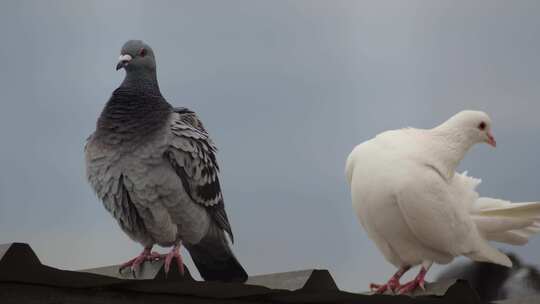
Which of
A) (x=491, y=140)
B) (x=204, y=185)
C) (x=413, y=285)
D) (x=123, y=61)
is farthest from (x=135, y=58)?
(x=491, y=140)

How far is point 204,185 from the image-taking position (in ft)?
16.7

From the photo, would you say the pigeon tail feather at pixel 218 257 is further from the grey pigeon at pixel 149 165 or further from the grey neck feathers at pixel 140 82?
the grey neck feathers at pixel 140 82

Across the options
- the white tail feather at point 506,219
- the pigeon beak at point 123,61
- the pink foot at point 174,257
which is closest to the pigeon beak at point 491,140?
the white tail feather at point 506,219

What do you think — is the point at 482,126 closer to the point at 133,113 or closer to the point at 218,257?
the point at 218,257

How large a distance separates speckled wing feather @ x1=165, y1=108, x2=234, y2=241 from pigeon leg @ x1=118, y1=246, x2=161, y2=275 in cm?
44

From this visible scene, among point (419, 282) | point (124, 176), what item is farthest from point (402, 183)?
point (124, 176)

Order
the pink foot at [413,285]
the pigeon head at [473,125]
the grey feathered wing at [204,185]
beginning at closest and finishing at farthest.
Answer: the pink foot at [413,285]
the grey feathered wing at [204,185]
the pigeon head at [473,125]

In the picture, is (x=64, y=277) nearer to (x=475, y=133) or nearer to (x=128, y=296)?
(x=128, y=296)

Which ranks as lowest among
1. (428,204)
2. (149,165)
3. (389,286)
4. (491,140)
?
(389,286)

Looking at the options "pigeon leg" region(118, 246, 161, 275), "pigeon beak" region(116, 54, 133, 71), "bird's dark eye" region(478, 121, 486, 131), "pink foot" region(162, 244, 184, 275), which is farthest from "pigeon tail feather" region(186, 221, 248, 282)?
"bird's dark eye" region(478, 121, 486, 131)

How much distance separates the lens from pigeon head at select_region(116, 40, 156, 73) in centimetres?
509

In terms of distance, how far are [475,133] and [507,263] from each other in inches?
32.0

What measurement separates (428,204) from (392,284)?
0.56 metres

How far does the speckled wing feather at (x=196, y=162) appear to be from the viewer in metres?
4.96
